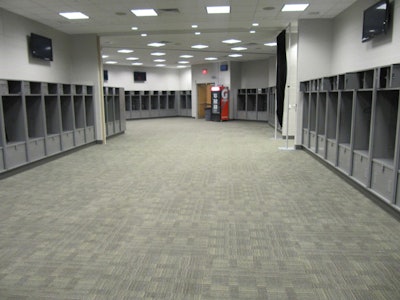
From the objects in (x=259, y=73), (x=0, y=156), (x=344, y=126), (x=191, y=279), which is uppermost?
(x=259, y=73)

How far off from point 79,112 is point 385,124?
7553 mm

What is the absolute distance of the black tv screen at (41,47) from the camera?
822cm

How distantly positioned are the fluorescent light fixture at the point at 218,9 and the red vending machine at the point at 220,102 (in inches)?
409

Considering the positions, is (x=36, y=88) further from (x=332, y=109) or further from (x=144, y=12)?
(x=332, y=109)

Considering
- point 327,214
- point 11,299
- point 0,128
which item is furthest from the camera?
point 0,128

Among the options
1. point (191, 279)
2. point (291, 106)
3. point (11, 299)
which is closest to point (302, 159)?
point (291, 106)

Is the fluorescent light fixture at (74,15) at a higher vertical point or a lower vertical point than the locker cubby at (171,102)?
higher

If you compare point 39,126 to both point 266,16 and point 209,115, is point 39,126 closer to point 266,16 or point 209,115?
point 266,16

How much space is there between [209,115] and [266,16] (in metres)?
11.2

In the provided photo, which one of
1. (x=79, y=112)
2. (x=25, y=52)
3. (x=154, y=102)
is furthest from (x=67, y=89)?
(x=154, y=102)

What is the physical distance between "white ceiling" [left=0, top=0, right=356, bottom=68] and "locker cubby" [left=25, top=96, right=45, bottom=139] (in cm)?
191

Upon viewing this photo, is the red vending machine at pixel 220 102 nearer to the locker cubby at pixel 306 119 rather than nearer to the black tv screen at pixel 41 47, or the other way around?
the locker cubby at pixel 306 119

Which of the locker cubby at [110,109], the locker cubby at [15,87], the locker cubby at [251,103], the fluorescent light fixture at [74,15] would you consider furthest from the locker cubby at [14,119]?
the locker cubby at [251,103]

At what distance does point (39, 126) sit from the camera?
7.14m
